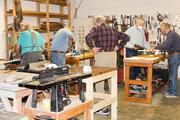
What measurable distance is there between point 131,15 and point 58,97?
5076 millimetres

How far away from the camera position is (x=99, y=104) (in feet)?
11.1

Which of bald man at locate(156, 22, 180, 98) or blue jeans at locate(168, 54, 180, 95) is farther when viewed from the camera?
blue jeans at locate(168, 54, 180, 95)

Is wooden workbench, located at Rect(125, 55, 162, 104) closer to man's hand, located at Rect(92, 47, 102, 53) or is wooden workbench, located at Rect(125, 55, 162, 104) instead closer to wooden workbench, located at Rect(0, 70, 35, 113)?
man's hand, located at Rect(92, 47, 102, 53)

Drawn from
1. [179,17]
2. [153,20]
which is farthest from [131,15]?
[179,17]

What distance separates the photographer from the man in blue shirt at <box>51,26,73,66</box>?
5.40 metres

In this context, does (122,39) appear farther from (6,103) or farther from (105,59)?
(6,103)

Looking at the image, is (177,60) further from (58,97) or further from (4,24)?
(4,24)

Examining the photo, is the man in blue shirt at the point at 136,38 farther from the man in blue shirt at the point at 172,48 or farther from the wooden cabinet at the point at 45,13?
the wooden cabinet at the point at 45,13

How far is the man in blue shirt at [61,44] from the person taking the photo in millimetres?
5402

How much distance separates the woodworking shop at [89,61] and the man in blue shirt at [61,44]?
20 millimetres

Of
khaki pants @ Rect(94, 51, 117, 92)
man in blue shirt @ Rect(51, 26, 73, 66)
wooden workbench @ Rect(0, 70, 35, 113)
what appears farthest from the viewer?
man in blue shirt @ Rect(51, 26, 73, 66)

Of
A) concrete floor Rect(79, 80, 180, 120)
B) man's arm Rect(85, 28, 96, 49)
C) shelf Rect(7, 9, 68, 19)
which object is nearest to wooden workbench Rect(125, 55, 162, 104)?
concrete floor Rect(79, 80, 180, 120)

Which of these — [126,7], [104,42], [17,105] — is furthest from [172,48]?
[17,105]

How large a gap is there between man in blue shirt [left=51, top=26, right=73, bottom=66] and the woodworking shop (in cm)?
2
